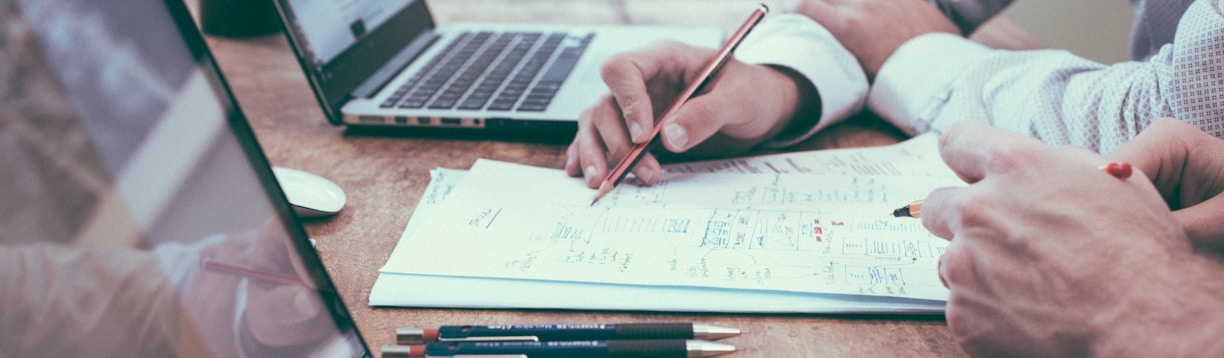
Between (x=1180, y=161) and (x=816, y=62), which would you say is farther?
(x=816, y=62)

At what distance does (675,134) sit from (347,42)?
43 centimetres

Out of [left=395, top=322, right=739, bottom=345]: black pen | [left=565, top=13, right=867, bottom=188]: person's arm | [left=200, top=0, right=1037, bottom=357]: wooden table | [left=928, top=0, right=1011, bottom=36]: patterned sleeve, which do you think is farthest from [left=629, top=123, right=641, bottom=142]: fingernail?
[left=928, top=0, right=1011, bottom=36]: patterned sleeve

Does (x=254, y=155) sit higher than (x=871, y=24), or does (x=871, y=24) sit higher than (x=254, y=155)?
(x=254, y=155)

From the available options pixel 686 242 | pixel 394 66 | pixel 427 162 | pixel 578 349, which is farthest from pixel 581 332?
pixel 394 66

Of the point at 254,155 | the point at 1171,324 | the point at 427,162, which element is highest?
the point at 254,155

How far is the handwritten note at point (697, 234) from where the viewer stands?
49 centimetres

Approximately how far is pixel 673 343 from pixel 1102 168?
0.25 m

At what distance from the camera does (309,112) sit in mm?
855

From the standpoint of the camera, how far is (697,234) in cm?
54

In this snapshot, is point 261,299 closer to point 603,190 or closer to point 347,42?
point 603,190

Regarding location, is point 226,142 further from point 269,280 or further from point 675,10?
point 675,10

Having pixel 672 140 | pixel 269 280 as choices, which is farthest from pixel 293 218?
pixel 672 140

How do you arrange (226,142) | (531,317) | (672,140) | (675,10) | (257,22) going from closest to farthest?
(226,142), (531,317), (672,140), (257,22), (675,10)

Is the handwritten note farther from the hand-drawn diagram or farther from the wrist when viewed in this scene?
the wrist
